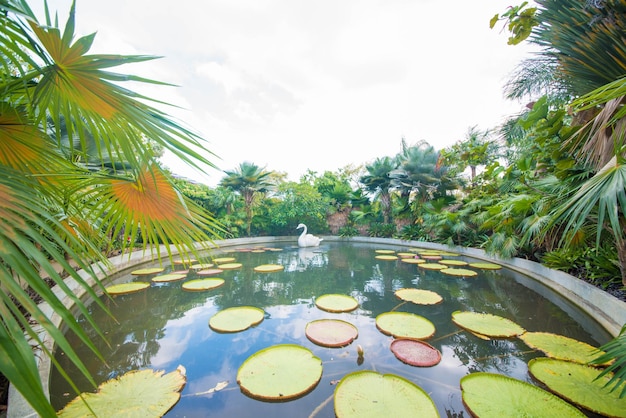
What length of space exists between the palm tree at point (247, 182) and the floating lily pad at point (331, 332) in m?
8.22

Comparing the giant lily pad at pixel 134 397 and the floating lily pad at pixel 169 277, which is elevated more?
the giant lily pad at pixel 134 397

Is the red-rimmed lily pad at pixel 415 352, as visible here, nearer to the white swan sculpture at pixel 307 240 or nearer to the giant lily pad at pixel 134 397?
the giant lily pad at pixel 134 397

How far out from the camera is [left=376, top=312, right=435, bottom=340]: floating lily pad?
2252 millimetres

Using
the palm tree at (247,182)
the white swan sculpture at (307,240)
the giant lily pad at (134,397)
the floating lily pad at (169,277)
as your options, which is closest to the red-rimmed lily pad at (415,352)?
the giant lily pad at (134,397)

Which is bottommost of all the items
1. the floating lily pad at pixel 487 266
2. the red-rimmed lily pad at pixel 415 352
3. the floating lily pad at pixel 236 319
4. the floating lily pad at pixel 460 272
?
the floating lily pad at pixel 487 266

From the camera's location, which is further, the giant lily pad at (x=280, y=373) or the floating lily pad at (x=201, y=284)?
the floating lily pad at (x=201, y=284)

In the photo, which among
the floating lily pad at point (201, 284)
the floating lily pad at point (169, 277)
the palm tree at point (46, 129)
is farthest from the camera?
the floating lily pad at point (169, 277)

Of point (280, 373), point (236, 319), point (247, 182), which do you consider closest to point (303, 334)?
point (280, 373)

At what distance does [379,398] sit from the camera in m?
1.47

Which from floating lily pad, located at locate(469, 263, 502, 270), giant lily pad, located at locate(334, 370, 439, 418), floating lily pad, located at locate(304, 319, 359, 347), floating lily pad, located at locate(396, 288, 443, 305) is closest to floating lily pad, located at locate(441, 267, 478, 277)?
floating lily pad, located at locate(469, 263, 502, 270)

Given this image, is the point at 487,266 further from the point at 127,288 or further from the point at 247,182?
the point at 247,182

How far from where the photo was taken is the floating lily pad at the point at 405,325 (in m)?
2.25

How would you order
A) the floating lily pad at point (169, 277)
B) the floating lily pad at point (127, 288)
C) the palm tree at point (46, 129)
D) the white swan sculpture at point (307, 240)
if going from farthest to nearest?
the white swan sculpture at point (307, 240), the floating lily pad at point (169, 277), the floating lily pad at point (127, 288), the palm tree at point (46, 129)

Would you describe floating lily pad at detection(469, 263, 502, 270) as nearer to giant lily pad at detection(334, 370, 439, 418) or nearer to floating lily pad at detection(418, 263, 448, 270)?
floating lily pad at detection(418, 263, 448, 270)
